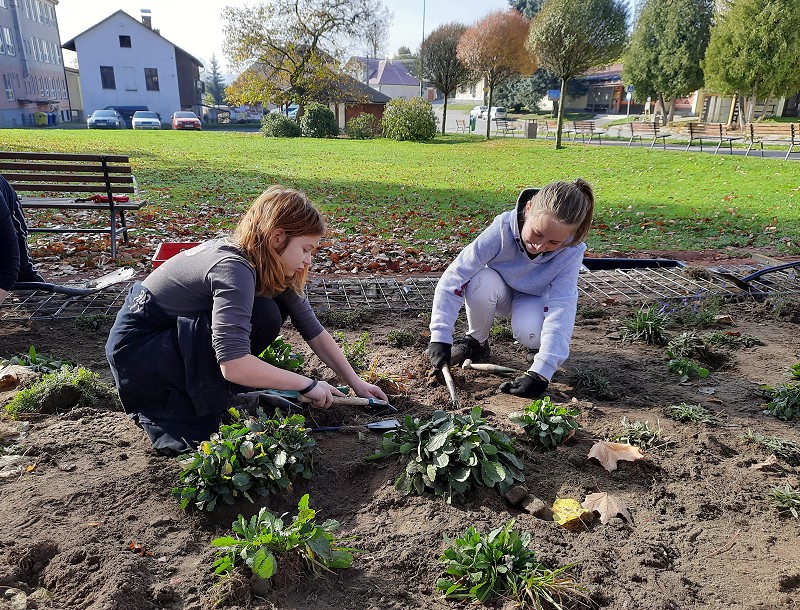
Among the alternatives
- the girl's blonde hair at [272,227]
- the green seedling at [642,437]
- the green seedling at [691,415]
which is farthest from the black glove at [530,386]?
the girl's blonde hair at [272,227]

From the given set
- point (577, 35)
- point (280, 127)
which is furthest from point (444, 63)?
point (577, 35)

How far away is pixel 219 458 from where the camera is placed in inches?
88.0

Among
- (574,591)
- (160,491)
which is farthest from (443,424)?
(160,491)

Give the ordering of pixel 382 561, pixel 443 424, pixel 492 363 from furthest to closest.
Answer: pixel 492 363
pixel 443 424
pixel 382 561

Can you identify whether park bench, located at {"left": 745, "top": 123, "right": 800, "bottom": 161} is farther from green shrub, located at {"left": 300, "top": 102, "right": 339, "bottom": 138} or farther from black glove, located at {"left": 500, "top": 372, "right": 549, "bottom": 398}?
black glove, located at {"left": 500, "top": 372, "right": 549, "bottom": 398}

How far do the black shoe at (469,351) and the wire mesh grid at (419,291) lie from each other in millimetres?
935

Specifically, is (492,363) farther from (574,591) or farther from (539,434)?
(574,591)

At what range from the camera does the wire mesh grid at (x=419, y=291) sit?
4.55 m

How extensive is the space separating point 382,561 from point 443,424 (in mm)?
631

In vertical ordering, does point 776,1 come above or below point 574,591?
above

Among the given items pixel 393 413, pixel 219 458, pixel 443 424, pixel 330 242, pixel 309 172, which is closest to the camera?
pixel 219 458

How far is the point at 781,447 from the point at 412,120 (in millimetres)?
25772

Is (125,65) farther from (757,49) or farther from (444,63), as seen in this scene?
(757,49)

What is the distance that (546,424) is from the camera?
2.72 metres
